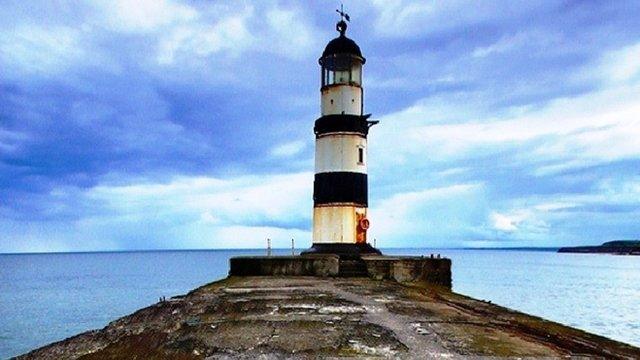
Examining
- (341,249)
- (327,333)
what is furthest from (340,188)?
(327,333)

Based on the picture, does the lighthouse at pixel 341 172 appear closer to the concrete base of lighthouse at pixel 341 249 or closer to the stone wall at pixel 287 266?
the concrete base of lighthouse at pixel 341 249

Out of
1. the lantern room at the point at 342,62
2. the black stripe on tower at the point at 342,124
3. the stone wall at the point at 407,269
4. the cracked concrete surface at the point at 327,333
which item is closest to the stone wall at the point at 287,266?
the stone wall at the point at 407,269

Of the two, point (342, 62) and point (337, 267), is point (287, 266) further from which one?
point (342, 62)

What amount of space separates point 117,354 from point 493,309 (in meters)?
7.64

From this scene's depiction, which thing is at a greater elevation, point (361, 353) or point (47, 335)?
point (361, 353)

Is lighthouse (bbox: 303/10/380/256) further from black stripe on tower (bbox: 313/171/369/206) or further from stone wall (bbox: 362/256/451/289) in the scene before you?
stone wall (bbox: 362/256/451/289)

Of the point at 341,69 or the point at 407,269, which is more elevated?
the point at 341,69

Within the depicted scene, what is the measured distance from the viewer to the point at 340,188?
20.6m

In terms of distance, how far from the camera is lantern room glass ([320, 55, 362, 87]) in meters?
21.5

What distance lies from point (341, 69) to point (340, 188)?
472 centimetres

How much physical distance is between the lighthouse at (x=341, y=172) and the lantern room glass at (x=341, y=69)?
0.30 feet

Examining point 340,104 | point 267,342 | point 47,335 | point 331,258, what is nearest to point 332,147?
point 340,104

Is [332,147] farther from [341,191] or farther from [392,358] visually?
[392,358]

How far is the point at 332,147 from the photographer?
68.2ft
